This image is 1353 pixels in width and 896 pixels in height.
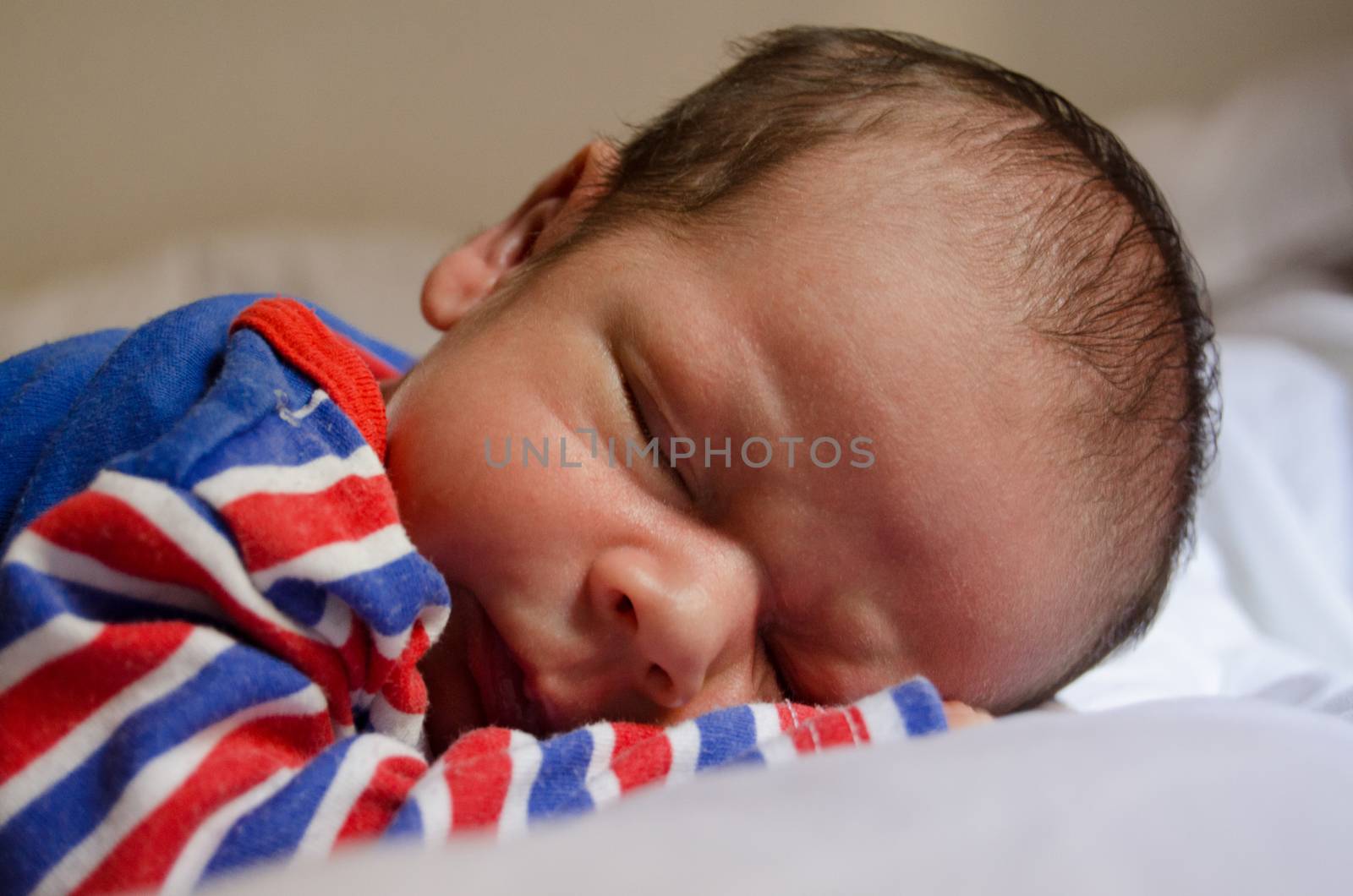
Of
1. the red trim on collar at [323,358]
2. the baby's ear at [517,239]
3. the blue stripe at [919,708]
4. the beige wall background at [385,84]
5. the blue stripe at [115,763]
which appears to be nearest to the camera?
the blue stripe at [115,763]

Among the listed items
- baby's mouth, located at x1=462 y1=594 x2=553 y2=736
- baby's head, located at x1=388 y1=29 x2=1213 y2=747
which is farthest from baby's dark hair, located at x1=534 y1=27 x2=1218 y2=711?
baby's mouth, located at x1=462 y1=594 x2=553 y2=736

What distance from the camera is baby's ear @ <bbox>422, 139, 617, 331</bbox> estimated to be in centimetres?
92

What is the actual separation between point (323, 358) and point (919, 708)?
414mm

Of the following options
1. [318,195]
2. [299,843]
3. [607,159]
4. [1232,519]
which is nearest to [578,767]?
[299,843]

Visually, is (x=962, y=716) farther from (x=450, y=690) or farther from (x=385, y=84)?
(x=385, y=84)

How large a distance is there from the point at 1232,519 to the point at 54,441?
1.17 m

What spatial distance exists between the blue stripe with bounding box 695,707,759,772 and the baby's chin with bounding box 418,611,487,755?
0.54ft

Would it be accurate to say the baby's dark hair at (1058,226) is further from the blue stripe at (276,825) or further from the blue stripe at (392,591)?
the blue stripe at (276,825)

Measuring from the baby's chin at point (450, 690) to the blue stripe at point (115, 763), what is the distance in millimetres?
179

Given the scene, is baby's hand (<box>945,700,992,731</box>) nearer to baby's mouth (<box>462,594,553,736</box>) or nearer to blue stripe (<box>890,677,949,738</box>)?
blue stripe (<box>890,677,949,738</box>)

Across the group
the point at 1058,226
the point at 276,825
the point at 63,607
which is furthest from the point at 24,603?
the point at 1058,226

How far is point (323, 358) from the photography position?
71 cm

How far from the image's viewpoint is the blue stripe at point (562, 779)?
555 mm

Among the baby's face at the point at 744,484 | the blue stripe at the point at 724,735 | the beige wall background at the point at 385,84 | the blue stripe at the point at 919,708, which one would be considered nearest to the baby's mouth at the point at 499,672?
the baby's face at the point at 744,484
